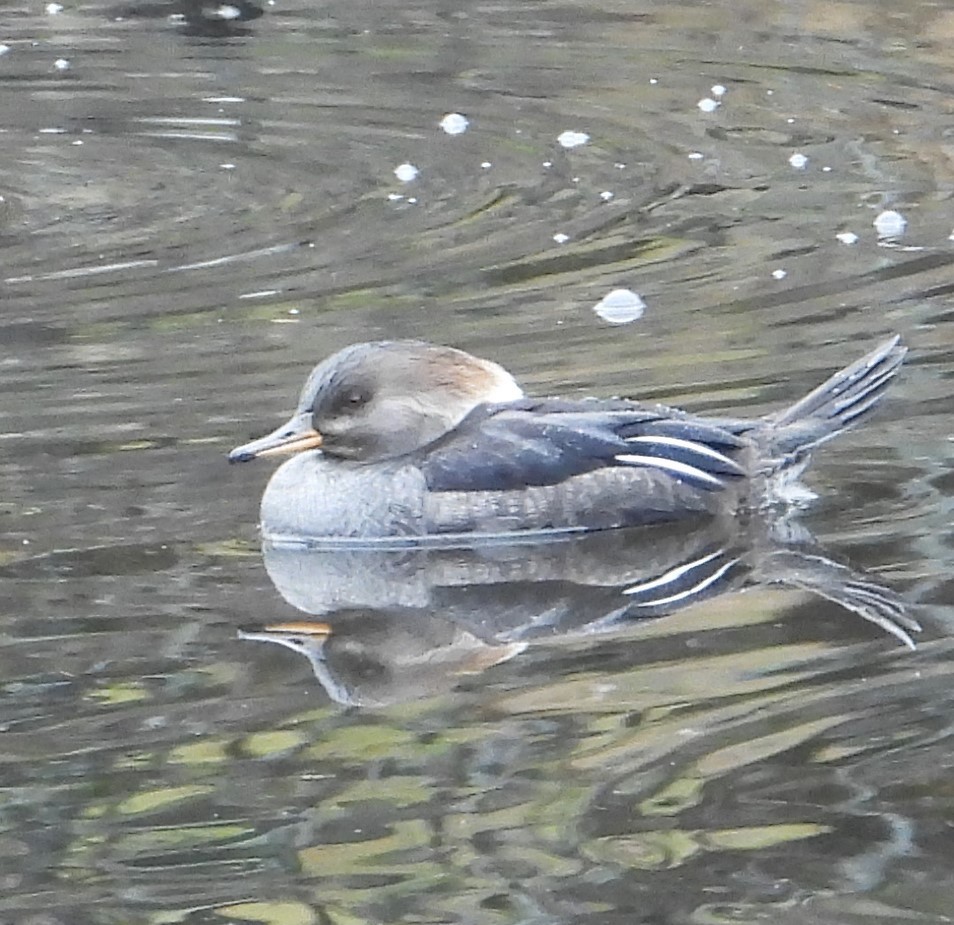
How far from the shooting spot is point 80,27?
1602 centimetres

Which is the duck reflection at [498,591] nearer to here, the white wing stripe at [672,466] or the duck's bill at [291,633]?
the duck's bill at [291,633]

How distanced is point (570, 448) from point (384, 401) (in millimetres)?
520

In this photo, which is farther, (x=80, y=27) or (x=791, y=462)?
(x=80, y=27)

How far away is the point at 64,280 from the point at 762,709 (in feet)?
15.9

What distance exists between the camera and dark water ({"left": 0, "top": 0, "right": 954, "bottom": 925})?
14.8 feet

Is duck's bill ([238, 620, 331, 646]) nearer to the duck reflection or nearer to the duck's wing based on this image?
the duck reflection

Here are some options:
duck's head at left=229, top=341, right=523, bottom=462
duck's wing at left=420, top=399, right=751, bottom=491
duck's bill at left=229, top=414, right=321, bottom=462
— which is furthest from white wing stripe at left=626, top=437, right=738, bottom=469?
duck's bill at left=229, top=414, right=321, bottom=462

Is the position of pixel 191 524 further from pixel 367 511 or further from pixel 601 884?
pixel 601 884

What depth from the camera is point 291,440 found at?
261 inches

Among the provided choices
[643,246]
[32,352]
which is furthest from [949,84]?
[32,352]

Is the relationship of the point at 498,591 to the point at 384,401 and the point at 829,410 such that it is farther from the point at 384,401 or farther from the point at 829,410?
the point at 829,410

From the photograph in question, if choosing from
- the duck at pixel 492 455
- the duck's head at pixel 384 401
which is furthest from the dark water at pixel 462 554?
the duck's head at pixel 384 401

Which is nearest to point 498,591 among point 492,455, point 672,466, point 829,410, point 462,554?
point 462,554

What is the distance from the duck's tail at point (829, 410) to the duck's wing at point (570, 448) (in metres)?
0.10
